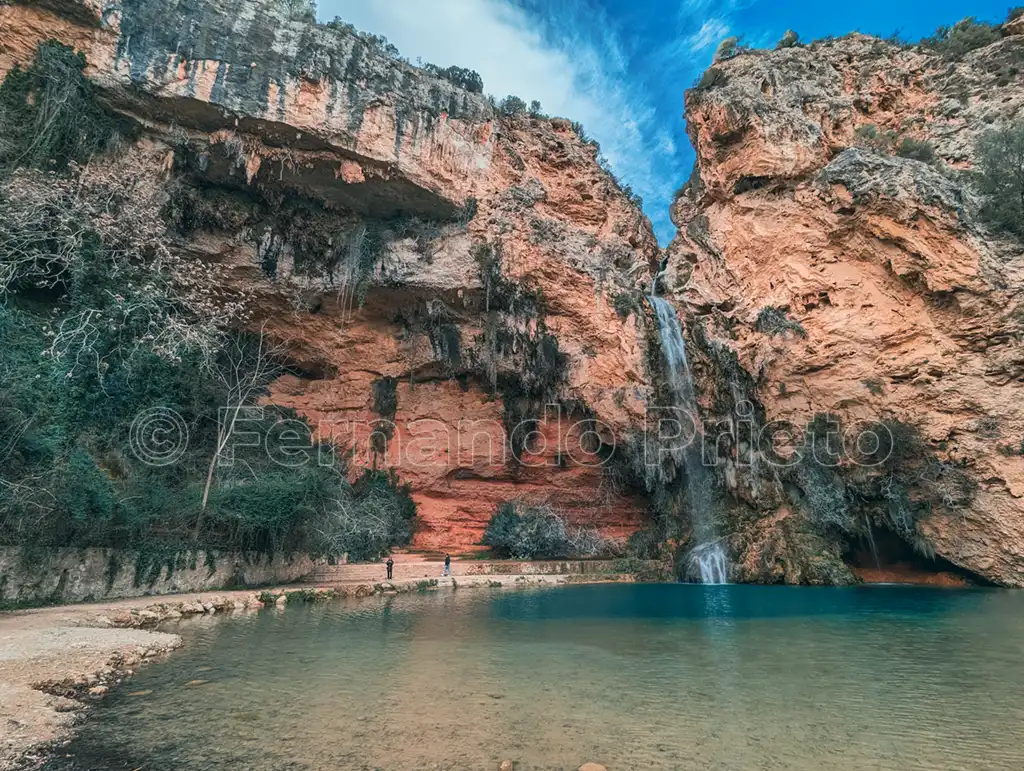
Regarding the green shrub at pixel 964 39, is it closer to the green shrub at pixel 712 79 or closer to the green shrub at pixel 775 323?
the green shrub at pixel 712 79

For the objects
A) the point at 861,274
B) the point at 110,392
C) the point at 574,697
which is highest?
the point at 861,274

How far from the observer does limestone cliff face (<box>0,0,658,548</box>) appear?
54.9 ft

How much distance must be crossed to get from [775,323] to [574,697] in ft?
54.1

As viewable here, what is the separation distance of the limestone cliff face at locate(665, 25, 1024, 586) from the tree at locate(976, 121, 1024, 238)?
2.63 feet

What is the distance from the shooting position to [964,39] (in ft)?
70.6

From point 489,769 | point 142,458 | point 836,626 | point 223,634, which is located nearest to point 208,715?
point 489,769

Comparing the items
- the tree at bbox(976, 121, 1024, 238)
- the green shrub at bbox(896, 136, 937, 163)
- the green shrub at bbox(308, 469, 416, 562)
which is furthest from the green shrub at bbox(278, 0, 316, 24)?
the tree at bbox(976, 121, 1024, 238)

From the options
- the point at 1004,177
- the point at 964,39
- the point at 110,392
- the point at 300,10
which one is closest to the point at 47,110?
the point at 110,392

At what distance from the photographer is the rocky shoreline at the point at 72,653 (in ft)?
13.5

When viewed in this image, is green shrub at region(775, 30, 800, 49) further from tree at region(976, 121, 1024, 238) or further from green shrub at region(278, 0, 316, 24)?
green shrub at region(278, 0, 316, 24)

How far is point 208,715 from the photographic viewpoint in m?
4.65

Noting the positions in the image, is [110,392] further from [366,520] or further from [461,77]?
[461,77]

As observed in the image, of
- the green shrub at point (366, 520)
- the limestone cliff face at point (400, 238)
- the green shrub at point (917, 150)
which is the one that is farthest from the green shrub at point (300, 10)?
the green shrub at point (917, 150)

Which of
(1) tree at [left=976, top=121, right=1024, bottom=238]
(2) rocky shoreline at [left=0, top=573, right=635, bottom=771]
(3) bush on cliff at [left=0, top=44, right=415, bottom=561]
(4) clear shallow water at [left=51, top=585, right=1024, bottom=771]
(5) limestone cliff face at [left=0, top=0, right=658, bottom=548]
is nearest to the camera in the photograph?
(4) clear shallow water at [left=51, top=585, right=1024, bottom=771]
